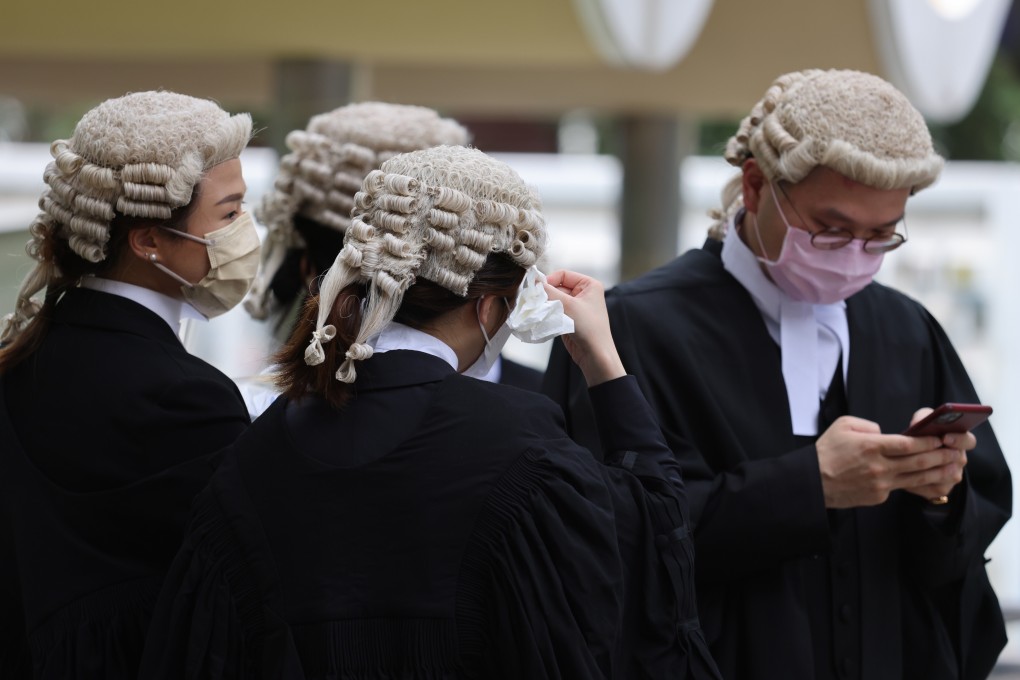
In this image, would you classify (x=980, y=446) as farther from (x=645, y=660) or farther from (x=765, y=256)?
(x=645, y=660)

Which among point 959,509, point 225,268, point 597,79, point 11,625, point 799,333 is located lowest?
point 597,79

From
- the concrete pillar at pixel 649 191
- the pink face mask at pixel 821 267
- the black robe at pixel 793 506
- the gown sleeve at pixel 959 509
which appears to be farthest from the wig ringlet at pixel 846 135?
the concrete pillar at pixel 649 191

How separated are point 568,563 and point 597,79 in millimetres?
7346

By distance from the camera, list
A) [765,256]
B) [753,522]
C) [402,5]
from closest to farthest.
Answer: [753,522], [765,256], [402,5]

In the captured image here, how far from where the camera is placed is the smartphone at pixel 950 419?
248 cm

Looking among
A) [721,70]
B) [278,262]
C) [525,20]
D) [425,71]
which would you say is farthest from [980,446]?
[425,71]

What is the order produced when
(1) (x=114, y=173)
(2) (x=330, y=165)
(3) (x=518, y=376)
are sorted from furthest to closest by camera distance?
(3) (x=518, y=376) → (2) (x=330, y=165) → (1) (x=114, y=173)

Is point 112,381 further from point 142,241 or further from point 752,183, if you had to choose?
point 752,183

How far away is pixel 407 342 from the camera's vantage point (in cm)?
206

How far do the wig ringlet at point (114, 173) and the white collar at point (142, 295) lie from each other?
2.2 inches

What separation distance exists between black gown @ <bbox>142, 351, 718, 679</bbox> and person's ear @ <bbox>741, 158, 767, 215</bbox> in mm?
1075

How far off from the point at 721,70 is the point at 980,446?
551 cm

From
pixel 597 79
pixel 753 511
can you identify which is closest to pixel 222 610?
pixel 753 511

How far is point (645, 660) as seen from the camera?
222 cm
